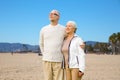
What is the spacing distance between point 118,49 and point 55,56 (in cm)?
8695

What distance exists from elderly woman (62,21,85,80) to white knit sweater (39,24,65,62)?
0.17 metres

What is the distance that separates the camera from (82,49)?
4.97 metres

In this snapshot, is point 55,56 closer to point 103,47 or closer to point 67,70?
point 67,70

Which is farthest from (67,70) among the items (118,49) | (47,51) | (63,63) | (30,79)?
(118,49)

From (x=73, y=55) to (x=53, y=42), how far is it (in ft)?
1.46

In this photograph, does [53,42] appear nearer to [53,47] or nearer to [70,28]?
[53,47]

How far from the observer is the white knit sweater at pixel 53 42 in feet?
17.2

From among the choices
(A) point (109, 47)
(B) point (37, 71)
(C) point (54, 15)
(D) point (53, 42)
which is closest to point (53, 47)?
(D) point (53, 42)

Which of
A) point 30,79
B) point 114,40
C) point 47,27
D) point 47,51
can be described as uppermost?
point 114,40

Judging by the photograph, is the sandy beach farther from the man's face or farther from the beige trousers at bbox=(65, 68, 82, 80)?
the beige trousers at bbox=(65, 68, 82, 80)

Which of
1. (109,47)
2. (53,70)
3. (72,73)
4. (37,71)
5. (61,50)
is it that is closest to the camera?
(72,73)

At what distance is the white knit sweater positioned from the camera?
524 centimetres

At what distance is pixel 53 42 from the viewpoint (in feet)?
17.3

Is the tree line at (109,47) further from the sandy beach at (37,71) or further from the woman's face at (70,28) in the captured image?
the woman's face at (70,28)
